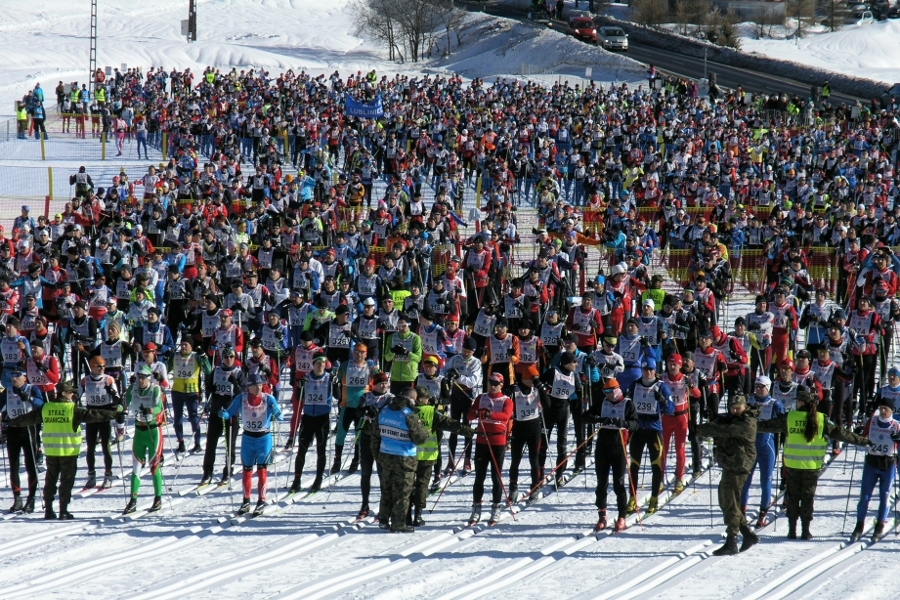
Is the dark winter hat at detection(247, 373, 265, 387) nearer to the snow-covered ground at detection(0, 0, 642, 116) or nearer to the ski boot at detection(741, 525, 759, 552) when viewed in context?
the ski boot at detection(741, 525, 759, 552)

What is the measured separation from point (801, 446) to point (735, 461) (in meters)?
0.78

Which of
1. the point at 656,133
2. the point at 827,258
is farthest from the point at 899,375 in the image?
the point at 656,133

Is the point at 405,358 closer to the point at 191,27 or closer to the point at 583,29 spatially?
the point at 583,29

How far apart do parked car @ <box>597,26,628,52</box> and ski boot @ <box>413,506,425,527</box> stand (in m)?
47.6

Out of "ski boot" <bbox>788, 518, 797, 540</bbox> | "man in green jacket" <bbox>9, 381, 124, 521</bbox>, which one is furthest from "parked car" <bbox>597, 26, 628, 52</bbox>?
"man in green jacket" <bbox>9, 381, 124, 521</bbox>

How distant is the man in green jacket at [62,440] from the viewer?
39.9 feet

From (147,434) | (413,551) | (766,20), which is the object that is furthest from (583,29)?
(413,551)

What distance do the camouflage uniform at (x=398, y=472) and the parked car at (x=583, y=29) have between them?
49.0 metres

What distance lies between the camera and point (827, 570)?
10.8 metres

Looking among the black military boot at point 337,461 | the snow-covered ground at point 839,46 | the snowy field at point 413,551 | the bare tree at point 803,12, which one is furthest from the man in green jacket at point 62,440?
the bare tree at point 803,12

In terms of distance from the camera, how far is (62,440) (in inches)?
479

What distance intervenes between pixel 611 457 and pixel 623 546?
0.84 m

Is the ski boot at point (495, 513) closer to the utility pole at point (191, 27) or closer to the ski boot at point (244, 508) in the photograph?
the ski boot at point (244, 508)

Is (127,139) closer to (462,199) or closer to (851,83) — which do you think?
(462,199)
